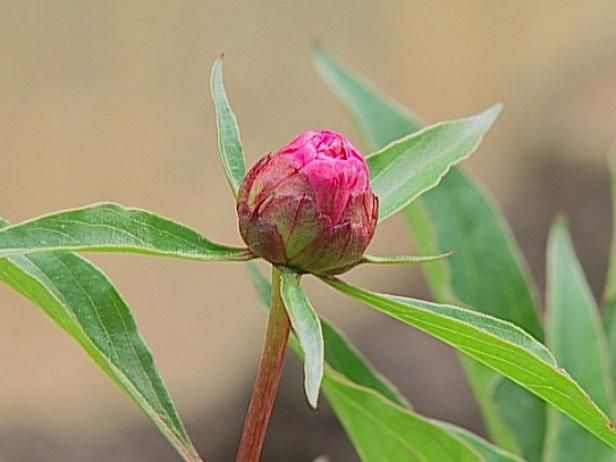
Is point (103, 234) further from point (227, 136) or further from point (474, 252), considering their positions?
point (474, 252)

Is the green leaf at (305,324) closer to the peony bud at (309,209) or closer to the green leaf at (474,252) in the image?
the peony bud at (309,209)

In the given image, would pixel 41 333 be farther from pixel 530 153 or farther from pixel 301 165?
pixel 301 165

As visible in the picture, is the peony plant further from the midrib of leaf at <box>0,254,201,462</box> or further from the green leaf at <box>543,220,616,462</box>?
the green leaf at <box>543,220,616,462</box>

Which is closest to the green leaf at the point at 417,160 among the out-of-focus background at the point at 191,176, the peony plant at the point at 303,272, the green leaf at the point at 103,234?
the peony plant at the point at 303,272

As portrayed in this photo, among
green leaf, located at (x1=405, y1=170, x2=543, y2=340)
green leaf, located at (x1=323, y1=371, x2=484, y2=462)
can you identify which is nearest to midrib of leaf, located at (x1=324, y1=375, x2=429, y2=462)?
green leaf, located at (x1=323, y1=371, x2=484, y2=462)

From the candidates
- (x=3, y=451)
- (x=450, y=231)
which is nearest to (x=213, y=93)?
(x=450, y=231)

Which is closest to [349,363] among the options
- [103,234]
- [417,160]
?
[417,160]
